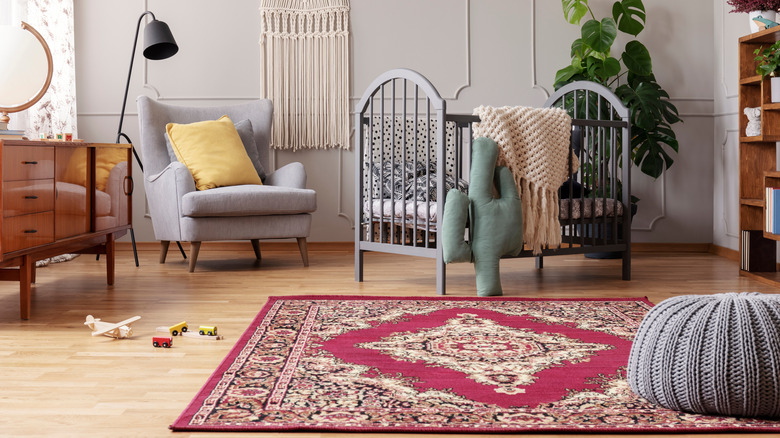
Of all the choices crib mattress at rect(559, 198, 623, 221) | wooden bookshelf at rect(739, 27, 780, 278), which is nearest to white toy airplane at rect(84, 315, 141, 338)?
crib mattress at rect(559, 198, 623, 221)

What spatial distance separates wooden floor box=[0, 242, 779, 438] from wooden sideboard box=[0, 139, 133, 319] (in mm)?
204

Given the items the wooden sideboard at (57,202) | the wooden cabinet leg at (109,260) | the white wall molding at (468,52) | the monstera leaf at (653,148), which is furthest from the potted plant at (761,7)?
the wooden cabinet leg at (109,260)

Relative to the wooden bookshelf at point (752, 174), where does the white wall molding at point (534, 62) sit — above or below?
above

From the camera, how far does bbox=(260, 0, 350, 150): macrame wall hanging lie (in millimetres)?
4625

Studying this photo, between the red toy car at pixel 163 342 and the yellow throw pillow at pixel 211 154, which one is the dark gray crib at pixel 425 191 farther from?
the red toy car at pixel 163 342

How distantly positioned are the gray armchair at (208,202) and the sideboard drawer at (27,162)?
966 mm

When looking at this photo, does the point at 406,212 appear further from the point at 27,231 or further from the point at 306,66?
the point at 306,66

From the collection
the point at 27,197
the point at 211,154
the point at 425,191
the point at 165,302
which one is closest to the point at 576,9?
the point at 425,191

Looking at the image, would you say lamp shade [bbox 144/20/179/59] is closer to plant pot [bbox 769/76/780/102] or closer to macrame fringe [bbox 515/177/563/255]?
macrame fringe [bbox 515/177/563/255]

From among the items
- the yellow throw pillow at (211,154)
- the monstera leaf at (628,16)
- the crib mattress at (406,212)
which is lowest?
the crib mattress at (406,212)

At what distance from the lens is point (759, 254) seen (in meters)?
3.60

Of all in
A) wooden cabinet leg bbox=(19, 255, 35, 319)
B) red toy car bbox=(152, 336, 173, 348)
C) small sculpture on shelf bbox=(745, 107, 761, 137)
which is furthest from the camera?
small sculpture on shelf bbox=(745, 107, 761, 137)

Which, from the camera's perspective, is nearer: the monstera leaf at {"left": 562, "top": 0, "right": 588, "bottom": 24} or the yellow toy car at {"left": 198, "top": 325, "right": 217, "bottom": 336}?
the yellow toy car at {"left": 198, "top": 325, "right": 217, "bottom": 336}

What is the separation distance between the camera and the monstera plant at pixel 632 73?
4.25 m
